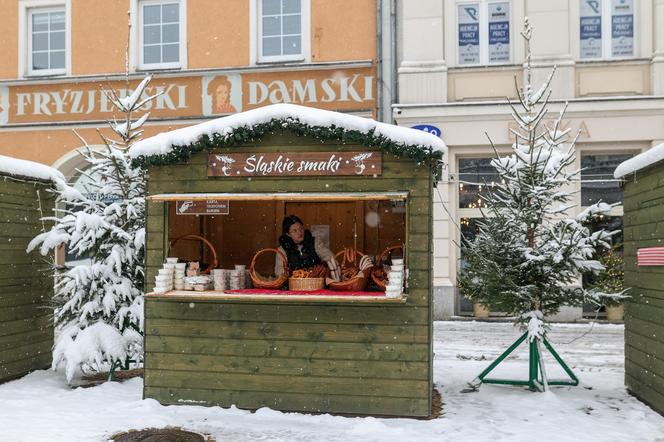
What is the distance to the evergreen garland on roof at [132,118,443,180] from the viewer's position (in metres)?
6.79

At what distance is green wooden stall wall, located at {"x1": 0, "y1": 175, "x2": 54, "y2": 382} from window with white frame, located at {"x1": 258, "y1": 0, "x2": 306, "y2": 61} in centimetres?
736

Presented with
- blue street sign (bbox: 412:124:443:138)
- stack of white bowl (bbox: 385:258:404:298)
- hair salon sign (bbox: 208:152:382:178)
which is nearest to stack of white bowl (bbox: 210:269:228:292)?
hair salon sign (bbox: 208:152:382:178)

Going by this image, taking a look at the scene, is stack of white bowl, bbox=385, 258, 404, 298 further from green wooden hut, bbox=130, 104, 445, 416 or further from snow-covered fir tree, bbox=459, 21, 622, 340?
snow-covered fir tree, bbox=459, 21, 622, 340

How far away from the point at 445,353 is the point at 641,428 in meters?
4.21

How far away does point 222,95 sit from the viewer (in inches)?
603

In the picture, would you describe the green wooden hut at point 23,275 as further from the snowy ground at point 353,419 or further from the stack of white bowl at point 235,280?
the stack of white bowl at point 235,280

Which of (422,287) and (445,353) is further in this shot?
(445,353)

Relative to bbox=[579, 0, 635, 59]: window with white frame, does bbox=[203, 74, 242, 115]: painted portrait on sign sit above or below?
below

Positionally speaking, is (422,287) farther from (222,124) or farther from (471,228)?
(471,228)

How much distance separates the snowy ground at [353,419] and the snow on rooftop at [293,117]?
2589 mm

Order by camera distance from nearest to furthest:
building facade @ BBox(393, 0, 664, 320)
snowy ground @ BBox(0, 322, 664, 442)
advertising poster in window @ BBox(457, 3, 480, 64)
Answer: snowy ground @ BBox(0, 322, 664, 442)
building facade @ BBox(393, 0, 664, 320)
advertising poster in window @ BBox(457, 3, 480, 64)

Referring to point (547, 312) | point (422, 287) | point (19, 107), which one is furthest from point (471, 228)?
point (19, 107)

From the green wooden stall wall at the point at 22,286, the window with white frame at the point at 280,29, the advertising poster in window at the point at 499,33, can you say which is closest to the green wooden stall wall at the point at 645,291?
the green wooden stall wall at the point at 22,286

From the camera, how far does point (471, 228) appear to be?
14797 millimetres
